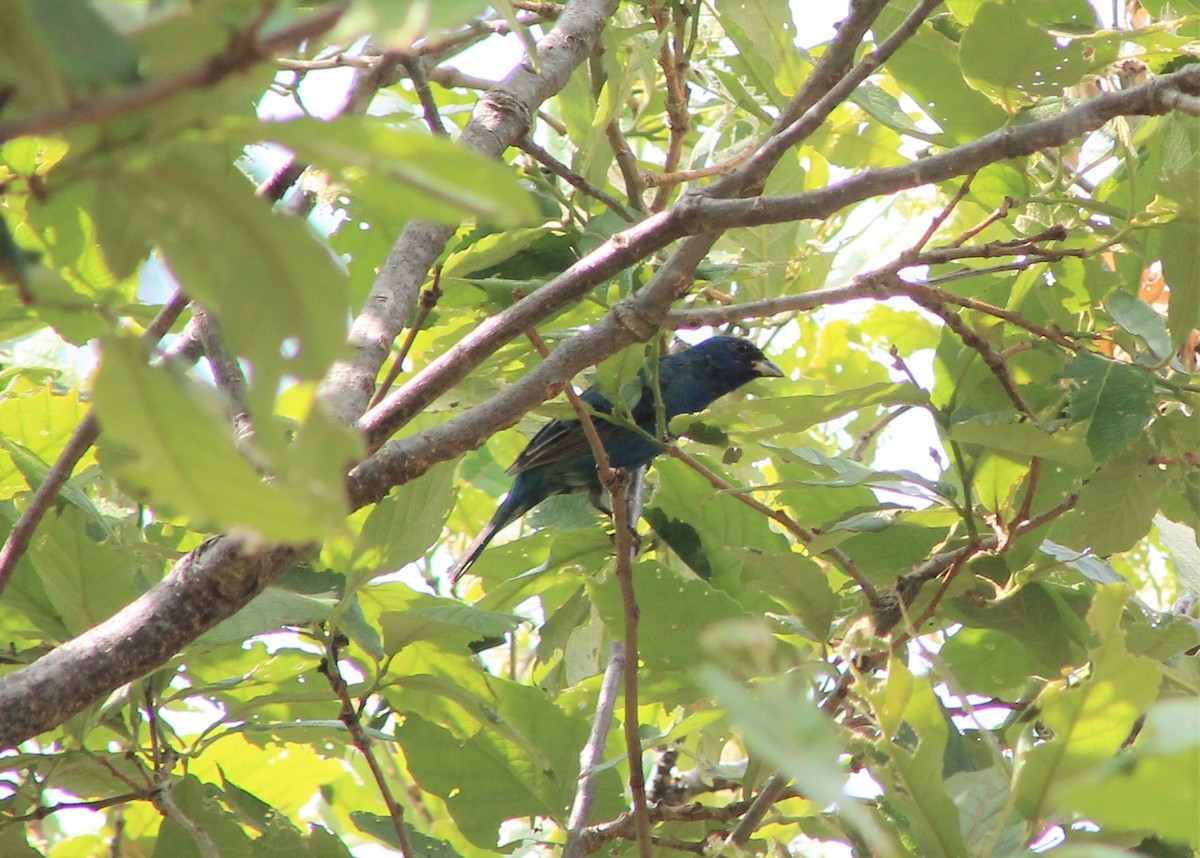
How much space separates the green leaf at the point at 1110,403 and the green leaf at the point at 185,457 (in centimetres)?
177

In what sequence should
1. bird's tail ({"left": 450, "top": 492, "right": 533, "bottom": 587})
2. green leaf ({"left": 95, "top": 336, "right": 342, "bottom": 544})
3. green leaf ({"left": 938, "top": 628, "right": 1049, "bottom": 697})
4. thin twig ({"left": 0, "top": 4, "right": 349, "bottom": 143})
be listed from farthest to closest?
bird's tail ({"left": 450, "top": 492, "right": 533, "bottom": 587})
green leaf ({"left": 938, "top": 628, "right": 1049, "bottom": 697})
green leaf ({"left": 95, "top": 336, "right": 342, "bottom": 544})
thin twig ({"left": 0, "top": 4, "right": 349, "bottom": 143})

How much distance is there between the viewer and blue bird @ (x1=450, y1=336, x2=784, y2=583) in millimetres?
5664

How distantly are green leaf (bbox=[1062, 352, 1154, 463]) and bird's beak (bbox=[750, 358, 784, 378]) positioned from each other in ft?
10.5

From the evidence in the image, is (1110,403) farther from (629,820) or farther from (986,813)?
(629,820)

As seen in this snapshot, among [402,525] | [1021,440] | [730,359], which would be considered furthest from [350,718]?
[730,359]

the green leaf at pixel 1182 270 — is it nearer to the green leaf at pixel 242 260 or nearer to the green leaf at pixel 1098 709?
the green leaf at pixel 1098 709

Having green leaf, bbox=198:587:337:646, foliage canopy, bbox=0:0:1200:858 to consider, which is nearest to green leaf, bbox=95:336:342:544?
foliage canopy, bbox=0:0:1200:858

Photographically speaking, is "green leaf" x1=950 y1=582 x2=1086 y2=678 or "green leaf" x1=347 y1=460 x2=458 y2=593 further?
"green leaf" x1=950 y1=582 x2=1086 y2=678

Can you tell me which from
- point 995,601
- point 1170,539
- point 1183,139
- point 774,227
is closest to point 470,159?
point 995,601

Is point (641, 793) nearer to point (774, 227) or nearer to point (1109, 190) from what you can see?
point (1109, 190)

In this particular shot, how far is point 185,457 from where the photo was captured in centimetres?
75

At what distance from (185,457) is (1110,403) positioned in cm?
186

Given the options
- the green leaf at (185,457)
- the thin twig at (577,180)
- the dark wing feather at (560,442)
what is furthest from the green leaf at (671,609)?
the dark wing feather at (560,442)

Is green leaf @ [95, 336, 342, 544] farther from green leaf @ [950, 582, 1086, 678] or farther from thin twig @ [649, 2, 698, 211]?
thin twig @ [649, 2, 698, 211]
